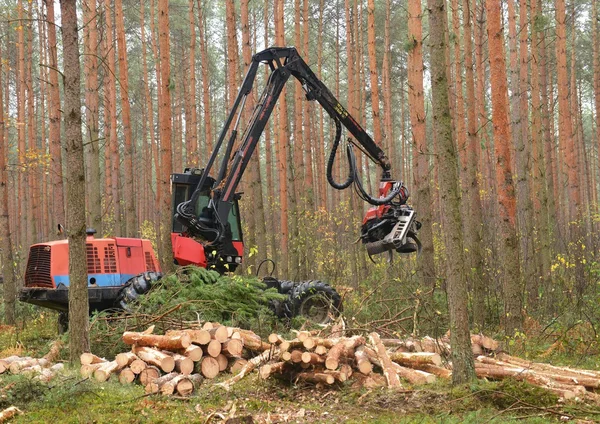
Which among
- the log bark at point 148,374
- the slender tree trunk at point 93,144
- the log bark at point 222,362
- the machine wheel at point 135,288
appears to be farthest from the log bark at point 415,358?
the slender tree trunk at point 93,144

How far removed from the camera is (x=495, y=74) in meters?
11.2

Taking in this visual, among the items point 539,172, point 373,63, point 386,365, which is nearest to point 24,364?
point 386,365

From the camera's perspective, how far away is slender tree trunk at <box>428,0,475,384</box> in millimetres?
6664

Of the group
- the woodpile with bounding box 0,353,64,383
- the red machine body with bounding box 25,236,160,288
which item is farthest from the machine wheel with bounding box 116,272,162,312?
the woodpile with bounding box 0,353,64,383

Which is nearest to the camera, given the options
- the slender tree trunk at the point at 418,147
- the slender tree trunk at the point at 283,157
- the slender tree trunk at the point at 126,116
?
the slender tree trunk at the point at 418,147

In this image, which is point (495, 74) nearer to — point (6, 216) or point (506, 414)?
point (506, 414)

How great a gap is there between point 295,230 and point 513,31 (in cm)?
709

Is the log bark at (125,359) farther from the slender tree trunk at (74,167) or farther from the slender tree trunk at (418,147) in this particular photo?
the slender tree trunk at (418,147)

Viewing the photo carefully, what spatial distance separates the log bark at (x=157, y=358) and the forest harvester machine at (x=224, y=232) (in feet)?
7.18

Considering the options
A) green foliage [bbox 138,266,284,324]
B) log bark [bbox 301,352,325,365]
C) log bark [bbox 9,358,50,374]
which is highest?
green foliage [bbox 138,266,284,324]

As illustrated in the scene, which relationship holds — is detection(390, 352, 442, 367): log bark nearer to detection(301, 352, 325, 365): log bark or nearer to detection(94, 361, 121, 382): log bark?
detection(301, 352, 325, 365): log bark

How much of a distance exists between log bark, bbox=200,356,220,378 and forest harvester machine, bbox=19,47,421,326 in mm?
2504

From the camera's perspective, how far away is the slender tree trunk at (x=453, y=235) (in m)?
6.66

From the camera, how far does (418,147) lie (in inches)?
507
